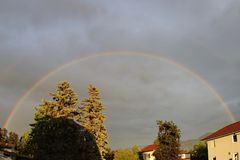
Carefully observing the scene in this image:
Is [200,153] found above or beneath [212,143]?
above

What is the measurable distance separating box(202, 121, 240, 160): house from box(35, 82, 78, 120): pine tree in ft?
80.0

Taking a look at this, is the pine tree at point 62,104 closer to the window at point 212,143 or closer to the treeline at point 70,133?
the treeline at point 70,133

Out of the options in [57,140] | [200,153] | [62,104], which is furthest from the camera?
[200,153]

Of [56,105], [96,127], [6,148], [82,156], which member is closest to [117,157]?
[96,127]

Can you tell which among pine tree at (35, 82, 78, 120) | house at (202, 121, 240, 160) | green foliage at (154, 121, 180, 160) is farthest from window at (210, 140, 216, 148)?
pine tree at (35, 82, 78, 120)

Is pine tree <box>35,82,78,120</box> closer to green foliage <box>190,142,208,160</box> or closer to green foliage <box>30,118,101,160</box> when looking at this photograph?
green foliage <box>30,118,101,160</box>

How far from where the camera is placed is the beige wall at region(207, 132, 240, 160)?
5641 centimetres

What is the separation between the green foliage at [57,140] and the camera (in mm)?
40562

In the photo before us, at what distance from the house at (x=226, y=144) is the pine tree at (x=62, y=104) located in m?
24.4

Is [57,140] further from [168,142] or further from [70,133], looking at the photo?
[168,142]

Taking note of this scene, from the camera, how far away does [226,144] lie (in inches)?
2331

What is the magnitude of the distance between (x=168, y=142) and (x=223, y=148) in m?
9.32

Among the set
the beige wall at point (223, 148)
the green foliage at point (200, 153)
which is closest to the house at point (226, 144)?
the beige wall at point (223, 148)

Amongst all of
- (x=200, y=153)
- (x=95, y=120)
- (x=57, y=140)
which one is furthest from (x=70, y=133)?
(x=200, y=153)
